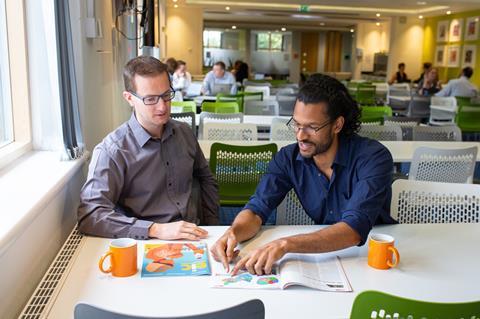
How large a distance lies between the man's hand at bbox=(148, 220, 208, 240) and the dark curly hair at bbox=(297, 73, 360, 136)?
72 cm

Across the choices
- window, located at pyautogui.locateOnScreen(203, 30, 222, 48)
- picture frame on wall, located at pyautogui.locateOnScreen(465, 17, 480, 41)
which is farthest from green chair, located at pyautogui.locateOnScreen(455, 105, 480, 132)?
window, located at pyautogui.locateOnScreen(203, 30, 222, 48)

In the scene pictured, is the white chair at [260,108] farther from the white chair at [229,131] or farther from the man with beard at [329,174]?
the man with beard at [329,174]

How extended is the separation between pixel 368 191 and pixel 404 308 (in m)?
0.84

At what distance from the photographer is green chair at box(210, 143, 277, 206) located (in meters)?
3.34

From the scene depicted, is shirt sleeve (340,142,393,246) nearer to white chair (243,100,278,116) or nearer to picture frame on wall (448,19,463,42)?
white chair (243,100,278,116)

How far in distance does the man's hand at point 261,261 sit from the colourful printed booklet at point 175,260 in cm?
12

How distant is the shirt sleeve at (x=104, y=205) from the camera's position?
6.34 ft

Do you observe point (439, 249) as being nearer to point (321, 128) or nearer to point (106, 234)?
point (321, 128)

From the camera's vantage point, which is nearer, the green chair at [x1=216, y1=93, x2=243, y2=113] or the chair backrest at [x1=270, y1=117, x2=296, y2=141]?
the chair backrest at [x1=270, y1=117, x2=296, y2=141]

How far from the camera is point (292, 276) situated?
1.57 m

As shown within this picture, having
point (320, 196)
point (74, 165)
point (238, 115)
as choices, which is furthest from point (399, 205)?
point (238, 115)

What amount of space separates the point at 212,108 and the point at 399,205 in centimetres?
343

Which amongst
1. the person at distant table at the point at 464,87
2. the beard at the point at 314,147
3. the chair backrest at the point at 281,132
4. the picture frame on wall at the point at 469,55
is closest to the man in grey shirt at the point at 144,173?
the beard at the point at 314,147

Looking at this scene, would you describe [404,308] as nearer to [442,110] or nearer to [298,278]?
[298,278]
